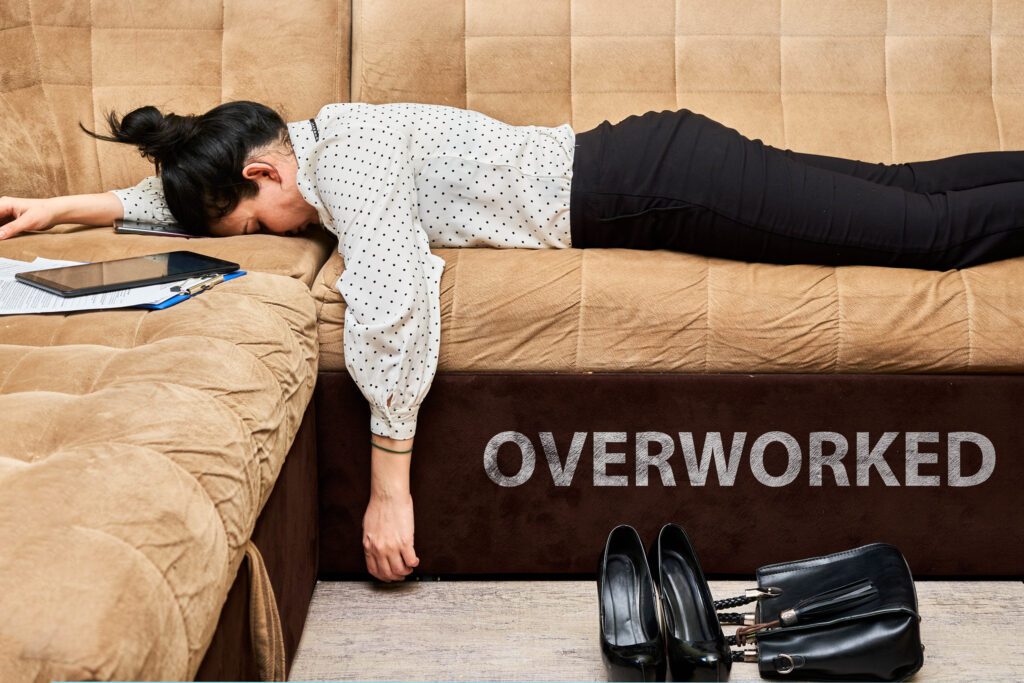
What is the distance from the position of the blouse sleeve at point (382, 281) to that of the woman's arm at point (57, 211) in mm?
500

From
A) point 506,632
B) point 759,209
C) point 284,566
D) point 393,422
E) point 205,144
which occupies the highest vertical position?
point 205,144

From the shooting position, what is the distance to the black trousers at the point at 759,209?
1.34m

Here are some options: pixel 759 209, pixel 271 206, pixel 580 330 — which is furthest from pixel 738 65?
pixel 271 206

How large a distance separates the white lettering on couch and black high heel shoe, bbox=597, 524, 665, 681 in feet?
0.36

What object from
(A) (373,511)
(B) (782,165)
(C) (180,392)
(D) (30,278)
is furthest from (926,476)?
(D) (30,278)

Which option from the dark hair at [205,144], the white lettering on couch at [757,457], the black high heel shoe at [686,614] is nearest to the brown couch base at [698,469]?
the white lettering on couch at [757,457]

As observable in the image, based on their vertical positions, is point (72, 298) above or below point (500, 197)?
below

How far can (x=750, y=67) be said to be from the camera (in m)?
1.82

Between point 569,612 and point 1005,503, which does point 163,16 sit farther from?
point 1005,503

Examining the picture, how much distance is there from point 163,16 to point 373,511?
3.73 feet

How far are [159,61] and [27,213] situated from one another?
46 centimetres

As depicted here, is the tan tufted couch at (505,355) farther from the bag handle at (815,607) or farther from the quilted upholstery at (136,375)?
the bag handle at (815,607)

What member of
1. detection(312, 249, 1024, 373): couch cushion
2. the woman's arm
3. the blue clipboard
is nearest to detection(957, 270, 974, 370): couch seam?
detection(312, 249, 1024, 373): couch cushion

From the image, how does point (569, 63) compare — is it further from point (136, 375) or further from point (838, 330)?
point (136, 375)
